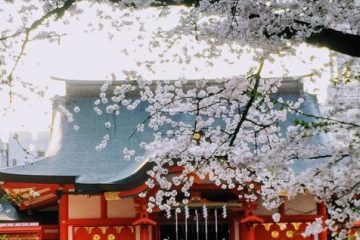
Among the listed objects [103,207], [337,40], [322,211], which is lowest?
[322,211]

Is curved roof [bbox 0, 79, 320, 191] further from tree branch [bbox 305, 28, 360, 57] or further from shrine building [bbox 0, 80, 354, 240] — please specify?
tree branch [bbox 305, 28, 360, 57]

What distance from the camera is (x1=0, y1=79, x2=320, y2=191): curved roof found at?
1094 cm

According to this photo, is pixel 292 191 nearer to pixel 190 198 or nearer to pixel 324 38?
pixel 324 38

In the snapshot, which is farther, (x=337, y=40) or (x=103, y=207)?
(x=103, y=207)

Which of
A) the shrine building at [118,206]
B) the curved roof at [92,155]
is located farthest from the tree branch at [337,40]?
the shrine building at [118,206]

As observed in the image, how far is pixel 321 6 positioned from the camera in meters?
5.07

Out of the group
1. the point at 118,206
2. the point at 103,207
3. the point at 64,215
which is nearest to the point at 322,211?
the point at 118,206

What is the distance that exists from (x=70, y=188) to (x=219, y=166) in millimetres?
4452

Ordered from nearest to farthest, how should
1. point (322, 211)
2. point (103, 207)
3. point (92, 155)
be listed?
1. point (322, 211)
2. point (103, 207)
3. point (92, 155)

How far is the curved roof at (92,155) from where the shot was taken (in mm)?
10938

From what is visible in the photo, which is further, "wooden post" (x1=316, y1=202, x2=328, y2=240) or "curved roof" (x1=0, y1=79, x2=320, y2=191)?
"wooden post" (x1=316, y1=202, x2=328, y2=240)

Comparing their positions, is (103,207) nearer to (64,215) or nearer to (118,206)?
(118,206)

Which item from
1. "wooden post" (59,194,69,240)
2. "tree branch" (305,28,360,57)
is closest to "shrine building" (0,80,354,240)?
"wooden post" (59,194,69,240)

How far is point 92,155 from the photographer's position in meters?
13.6
